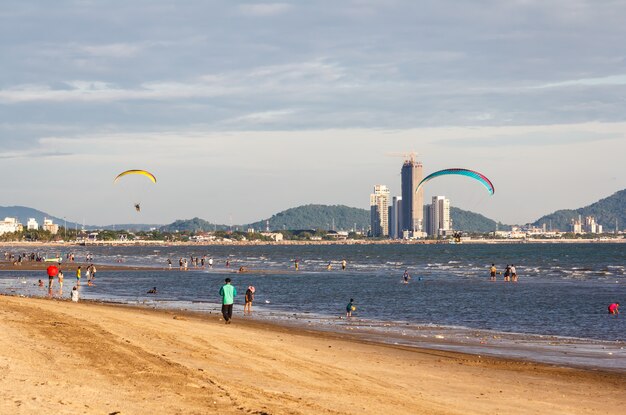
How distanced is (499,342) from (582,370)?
679 cm

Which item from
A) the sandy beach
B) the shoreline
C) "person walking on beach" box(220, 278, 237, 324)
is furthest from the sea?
the sandy beach

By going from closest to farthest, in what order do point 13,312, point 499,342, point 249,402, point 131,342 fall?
point 249,402 → point 131,342 → point 13,312 → point 499,342

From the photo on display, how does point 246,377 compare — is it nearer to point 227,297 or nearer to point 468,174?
point 227,297

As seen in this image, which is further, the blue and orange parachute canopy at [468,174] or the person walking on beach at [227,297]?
the blue and orange parachute canopy at [468,174]

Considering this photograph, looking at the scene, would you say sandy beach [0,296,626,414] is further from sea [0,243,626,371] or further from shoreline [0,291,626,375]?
sea [0,243,626,371]

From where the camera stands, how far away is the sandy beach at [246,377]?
1247 centimetres

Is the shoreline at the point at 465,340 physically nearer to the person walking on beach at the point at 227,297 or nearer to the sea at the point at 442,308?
the sea at the point at 442,308

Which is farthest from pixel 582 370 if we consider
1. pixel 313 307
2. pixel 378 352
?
pixel 313 307

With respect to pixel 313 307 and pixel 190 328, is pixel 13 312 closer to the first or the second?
pixel 190 328

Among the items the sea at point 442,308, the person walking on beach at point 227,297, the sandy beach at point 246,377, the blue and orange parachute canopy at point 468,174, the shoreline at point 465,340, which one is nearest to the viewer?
the sandy beach at point 246,377

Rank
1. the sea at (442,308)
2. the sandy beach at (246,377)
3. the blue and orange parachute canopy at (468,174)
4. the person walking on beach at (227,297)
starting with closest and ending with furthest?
1. the sandy beach at (246,377)
2. the sea at (442,308)
3. the person walking on beach at (227,297)
4. the blue and orange parachute canopy at (468,174)

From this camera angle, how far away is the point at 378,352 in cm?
2348

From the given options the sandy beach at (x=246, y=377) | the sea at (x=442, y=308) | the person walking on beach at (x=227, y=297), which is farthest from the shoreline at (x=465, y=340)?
the person walking on beach at (x=227, y=297)

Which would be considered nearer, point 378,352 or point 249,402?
point 249,402
